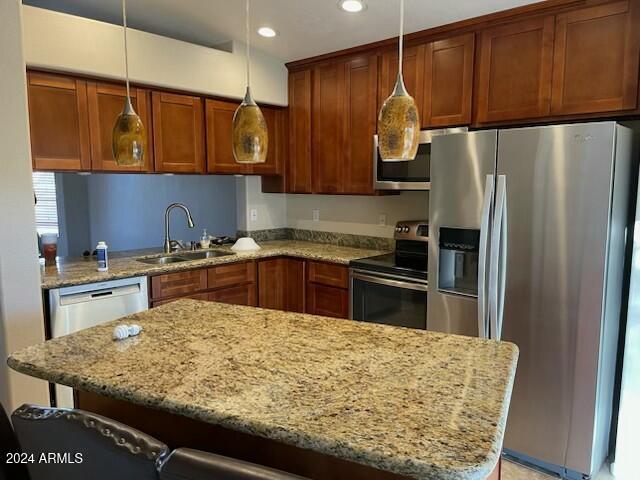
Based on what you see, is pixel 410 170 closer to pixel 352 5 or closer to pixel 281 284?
pixel 352 5

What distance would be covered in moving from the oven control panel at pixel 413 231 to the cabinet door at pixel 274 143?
52.2 inches

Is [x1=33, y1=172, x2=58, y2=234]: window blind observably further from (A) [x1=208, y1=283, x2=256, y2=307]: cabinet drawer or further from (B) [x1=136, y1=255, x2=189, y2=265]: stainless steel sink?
(A) [x1=208, y1=283, x2=256, y2=307]: cabinet drawer

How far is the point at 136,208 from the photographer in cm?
379

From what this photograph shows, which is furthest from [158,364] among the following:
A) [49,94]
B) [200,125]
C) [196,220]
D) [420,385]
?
[196,220]

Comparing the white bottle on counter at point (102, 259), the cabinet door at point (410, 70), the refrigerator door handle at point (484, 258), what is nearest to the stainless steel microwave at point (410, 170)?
the cabinet door at point (410, 70)

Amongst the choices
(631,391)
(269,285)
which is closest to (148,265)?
(269,285)

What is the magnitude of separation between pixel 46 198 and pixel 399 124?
303 cm

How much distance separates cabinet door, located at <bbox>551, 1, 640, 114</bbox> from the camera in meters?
2.29

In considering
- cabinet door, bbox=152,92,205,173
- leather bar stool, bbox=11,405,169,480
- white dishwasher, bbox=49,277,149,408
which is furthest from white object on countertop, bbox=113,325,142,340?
cabinet door, bbox=152,92,205,173

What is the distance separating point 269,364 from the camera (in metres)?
1.32

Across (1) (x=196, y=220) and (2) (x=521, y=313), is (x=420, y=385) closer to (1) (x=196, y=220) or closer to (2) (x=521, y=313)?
(2) (x=521, y=313)

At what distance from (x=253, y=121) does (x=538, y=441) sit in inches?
82.9

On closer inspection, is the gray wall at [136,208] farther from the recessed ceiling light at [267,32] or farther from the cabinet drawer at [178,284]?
the recessed ceiling light at [267,32]

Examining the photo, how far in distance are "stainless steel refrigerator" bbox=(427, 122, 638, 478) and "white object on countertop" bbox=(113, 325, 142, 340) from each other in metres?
1.65
